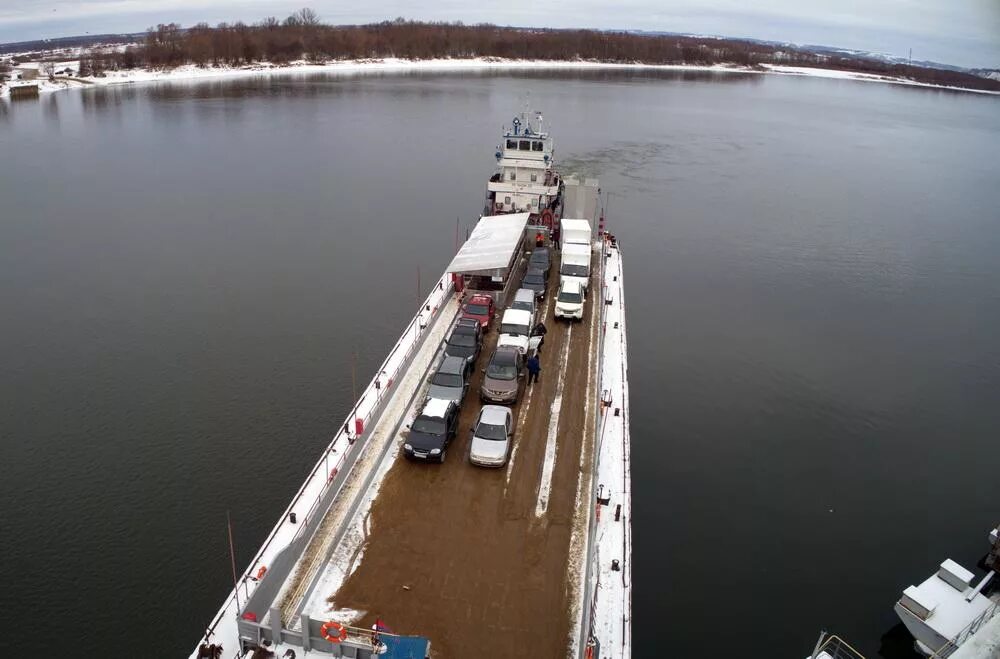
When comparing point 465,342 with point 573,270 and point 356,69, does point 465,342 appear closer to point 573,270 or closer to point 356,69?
point 573,270

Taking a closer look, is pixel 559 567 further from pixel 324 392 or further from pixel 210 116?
pixel 210 116

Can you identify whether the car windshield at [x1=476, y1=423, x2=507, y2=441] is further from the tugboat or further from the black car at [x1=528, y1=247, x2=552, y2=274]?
the tugboat

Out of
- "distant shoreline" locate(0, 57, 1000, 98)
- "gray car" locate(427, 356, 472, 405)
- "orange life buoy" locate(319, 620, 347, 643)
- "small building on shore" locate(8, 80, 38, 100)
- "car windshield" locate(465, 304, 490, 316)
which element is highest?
"distant shoreline" locate(0, 57, 1000, 98)

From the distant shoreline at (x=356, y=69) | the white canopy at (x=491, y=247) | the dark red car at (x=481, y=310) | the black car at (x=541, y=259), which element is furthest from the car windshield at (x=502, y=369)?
the distant shoreline at (x=356, y=69)

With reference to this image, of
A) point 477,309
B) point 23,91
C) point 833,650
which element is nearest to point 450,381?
point 477,309

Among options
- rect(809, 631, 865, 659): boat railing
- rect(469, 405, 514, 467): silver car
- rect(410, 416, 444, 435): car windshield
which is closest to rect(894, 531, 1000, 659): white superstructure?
rect(809, 631, 865, 659): boat railing

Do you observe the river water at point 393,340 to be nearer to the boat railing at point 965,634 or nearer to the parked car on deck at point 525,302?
the boat railing at point 965,634
